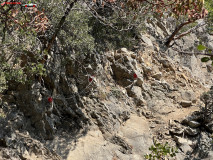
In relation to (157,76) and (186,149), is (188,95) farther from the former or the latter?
(186,149)

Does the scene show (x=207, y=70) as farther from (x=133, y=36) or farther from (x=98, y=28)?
→ (x=98, y=28)

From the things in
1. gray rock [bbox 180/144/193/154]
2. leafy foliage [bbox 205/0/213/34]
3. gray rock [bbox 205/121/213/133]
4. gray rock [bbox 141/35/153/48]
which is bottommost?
Answer: gray rock [bbox 180/144/193/154]

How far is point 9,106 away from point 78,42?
3.22m

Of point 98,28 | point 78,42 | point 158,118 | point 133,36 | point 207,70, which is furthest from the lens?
point 207,70

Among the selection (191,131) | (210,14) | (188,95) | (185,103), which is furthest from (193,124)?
(210,14)

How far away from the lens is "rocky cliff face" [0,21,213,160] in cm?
831

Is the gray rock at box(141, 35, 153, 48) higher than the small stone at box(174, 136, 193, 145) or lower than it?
higher

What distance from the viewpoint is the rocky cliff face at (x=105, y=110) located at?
327 inches

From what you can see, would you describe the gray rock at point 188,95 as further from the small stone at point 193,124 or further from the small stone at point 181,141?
the small stone at point 181,141

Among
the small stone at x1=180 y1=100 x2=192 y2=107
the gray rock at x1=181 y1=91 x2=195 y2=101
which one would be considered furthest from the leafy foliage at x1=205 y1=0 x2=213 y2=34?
the small stone at x1=180 y1=100 x2=192 y2=107

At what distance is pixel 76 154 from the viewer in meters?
8.52

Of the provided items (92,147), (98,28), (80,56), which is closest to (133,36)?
(98,28)

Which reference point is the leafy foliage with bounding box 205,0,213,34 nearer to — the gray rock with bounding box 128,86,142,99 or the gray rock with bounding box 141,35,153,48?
the gray rock with bounding box 141,35,153,48

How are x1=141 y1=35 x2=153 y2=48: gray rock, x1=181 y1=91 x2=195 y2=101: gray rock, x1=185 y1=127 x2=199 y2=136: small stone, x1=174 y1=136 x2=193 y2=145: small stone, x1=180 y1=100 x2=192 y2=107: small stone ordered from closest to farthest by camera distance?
x1=174 y1=136 x2=193 y2=145: small stone, x1=185 y1=127 x2=199 y2=136: small stone, x1=180 y1=100 x2=192 y2=107: small stone, x1=181 y1=91 x2=195 y2=101: gray rock, x1=141 y1=35 x2=153 y2=48: gray rock
